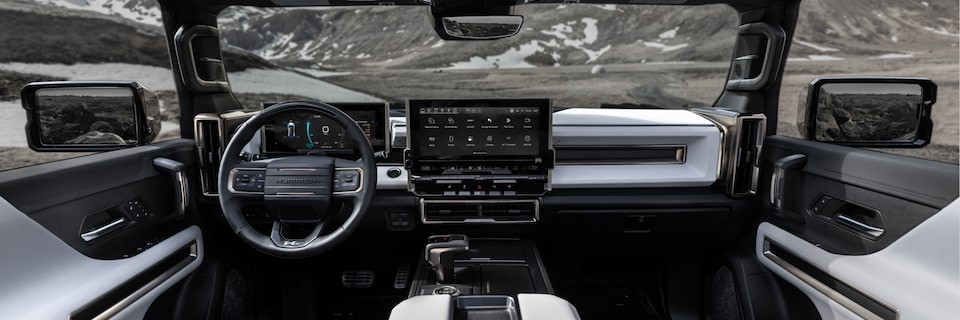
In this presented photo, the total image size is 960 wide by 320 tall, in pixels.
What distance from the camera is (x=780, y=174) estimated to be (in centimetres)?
230

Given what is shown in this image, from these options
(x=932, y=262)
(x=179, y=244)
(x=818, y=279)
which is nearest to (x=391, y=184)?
(x=179, y=244)

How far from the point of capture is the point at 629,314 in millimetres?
2992

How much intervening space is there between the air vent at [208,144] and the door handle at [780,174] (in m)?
2.46

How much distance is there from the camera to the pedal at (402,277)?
3098 mm

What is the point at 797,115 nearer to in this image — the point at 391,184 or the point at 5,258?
the point at 391,184

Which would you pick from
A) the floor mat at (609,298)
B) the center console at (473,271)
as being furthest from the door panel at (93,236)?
the floor mat at (609,298)

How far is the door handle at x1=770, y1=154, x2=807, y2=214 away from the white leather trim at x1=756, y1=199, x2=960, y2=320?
0.41 metres

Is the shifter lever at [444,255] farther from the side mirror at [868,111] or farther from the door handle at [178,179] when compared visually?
the side mirror at [868,111]

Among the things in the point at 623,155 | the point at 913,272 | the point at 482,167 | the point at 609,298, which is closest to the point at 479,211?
the point at 482,167

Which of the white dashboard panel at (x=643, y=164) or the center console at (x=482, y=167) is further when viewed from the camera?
the white dashboard panel at (x=643, y=164)

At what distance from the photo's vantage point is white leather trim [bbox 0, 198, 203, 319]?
4.82ft

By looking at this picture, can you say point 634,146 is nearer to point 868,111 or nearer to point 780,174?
point 780,174

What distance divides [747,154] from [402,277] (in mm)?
1920

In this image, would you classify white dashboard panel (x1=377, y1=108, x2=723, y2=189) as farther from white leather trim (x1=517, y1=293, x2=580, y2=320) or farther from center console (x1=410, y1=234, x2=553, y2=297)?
white leather trim (x1=517, y1=293, x2=580, y2=320)
